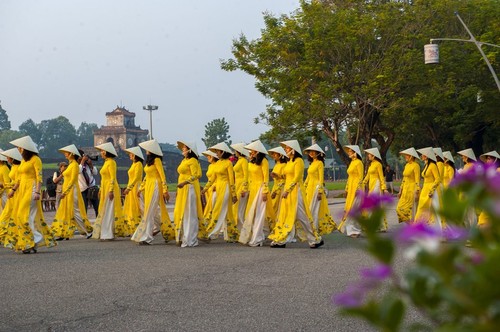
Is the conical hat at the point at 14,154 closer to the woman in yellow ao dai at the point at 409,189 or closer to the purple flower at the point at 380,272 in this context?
the woman in yellow ao dai at the point at 409,189

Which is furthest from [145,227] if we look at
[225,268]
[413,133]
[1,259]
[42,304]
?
[413,133]

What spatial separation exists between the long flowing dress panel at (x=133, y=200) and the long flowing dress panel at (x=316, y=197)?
3157 mm

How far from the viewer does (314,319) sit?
22.5 feet

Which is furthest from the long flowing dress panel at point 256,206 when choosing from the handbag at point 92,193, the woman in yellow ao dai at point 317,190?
the handbag at point 92,193

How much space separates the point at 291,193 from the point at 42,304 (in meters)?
6.67

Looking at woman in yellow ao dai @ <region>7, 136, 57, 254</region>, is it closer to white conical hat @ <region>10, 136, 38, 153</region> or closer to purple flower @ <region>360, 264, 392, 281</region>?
white conical hat @ <region>10, 136, 38, 153</region>

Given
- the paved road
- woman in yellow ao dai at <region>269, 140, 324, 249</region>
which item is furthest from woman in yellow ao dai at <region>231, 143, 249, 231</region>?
the paved road

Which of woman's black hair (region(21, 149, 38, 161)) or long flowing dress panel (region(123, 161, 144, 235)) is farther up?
woman's black hair (region(21, 149, 38, 161))

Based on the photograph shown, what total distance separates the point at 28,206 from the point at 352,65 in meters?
22.7

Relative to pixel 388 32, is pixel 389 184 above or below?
below

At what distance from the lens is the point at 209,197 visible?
641 inches

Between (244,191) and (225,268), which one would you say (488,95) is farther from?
(225,268)

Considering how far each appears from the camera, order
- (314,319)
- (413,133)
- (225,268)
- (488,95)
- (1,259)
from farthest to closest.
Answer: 1. (413,133)
2. (488,95)
3. (1,259)
4. (225,268)
5. (314,319)

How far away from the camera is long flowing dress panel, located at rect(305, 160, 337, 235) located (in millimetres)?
15328
